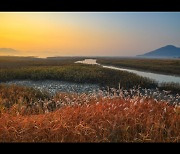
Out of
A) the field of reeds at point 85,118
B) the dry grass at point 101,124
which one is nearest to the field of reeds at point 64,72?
the field of reeds at point 85,118

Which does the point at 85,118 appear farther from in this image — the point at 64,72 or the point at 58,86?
the point at 64,72

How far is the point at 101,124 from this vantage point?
256 inches

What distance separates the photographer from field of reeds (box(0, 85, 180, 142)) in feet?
Result: 21.1

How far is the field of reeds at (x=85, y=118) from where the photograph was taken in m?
6.43

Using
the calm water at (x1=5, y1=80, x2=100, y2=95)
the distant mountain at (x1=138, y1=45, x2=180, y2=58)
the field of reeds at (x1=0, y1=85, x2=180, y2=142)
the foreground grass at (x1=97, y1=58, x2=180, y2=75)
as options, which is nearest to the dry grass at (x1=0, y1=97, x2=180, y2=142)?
the field of reeds at (x1=0, y1=85, x2=180, y2=142)

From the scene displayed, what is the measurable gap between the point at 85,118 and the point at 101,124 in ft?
1.25

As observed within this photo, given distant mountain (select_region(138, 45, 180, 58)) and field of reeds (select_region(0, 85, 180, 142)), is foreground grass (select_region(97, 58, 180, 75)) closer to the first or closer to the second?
distant mountain (select_region(138, 45, 180, 58))

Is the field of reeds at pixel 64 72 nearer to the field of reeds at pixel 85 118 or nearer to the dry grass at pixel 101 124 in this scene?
the field of reeds at pixel 85 118

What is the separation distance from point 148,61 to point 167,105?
1.08m

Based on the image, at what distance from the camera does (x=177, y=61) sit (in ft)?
23.5

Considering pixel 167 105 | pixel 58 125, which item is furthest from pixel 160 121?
pixel 58 125

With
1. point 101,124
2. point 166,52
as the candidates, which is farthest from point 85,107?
point 166,52
